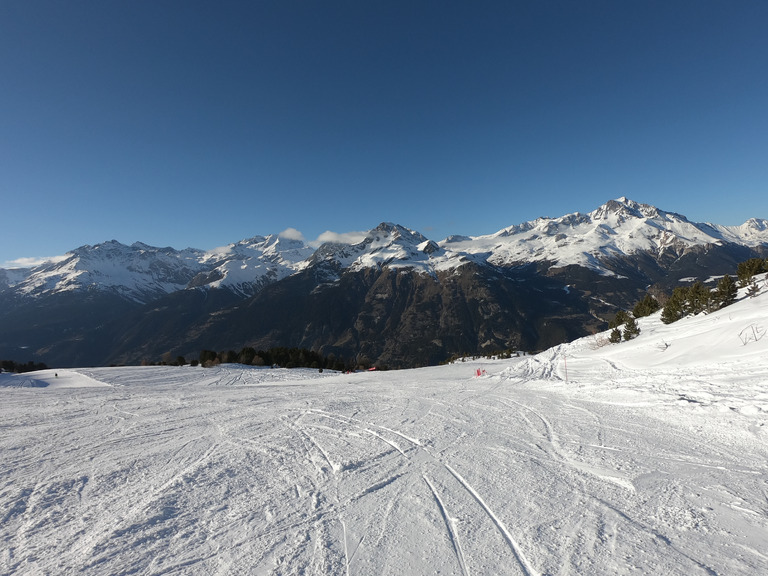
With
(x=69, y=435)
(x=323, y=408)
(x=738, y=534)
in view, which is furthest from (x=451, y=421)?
(x=69, y=435)

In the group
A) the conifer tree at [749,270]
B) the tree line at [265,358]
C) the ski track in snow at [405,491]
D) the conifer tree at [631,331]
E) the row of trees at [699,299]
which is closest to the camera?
the ski track in snow at [405,491]

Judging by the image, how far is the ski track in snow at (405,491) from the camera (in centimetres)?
407

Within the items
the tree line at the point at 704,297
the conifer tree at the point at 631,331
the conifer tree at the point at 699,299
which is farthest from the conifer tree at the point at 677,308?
the conifer tree at the point at 631,331

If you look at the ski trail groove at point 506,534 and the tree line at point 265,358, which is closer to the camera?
the ski trail groove at point 506,534

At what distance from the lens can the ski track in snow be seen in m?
4.07

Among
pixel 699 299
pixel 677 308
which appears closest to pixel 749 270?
pixel 699 299

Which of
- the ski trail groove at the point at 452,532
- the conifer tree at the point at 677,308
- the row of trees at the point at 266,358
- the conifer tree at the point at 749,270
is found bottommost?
the ski trail groove at the point at 452,532

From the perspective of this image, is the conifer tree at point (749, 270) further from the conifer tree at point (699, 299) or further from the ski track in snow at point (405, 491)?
the ski track in snow at point (405, 491)

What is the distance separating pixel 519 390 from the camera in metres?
16.2

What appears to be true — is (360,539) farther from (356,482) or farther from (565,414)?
(565,414)

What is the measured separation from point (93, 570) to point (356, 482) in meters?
3.72

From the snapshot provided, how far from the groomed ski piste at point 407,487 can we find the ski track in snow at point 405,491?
0.03m

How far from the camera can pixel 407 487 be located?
603 centimetres

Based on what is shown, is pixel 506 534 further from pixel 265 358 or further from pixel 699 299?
pixel 265 358
